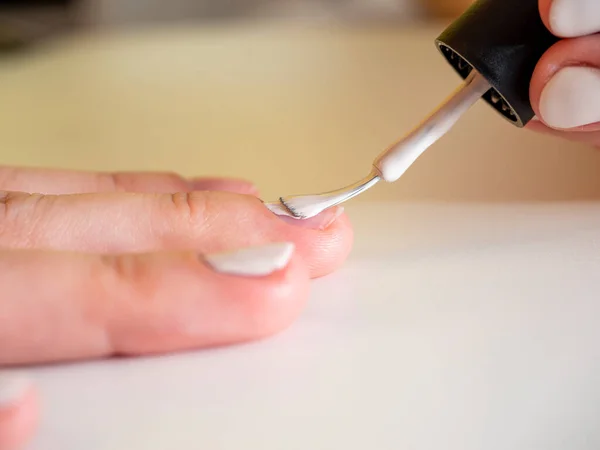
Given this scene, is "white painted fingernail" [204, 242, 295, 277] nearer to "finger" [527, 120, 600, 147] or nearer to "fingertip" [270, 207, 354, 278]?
"fingertip" [270, 207, 354, 278]

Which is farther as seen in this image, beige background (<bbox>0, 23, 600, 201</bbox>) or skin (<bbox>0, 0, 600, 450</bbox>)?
beige background (<bbox>0, 23, 600, 201</bbox>)

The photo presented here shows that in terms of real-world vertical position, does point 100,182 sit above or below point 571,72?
above

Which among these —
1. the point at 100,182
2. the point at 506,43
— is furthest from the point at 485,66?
the point at 100,182

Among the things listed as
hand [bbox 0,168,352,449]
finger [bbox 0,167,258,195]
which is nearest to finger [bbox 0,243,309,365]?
hand [bbox 0,168,352,449]

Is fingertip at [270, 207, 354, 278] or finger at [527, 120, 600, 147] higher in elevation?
finger at [527, 120, 600, 147]

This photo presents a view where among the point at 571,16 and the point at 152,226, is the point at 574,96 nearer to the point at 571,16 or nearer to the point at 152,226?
the point at 571,16

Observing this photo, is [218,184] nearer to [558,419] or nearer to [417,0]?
[558,419]
